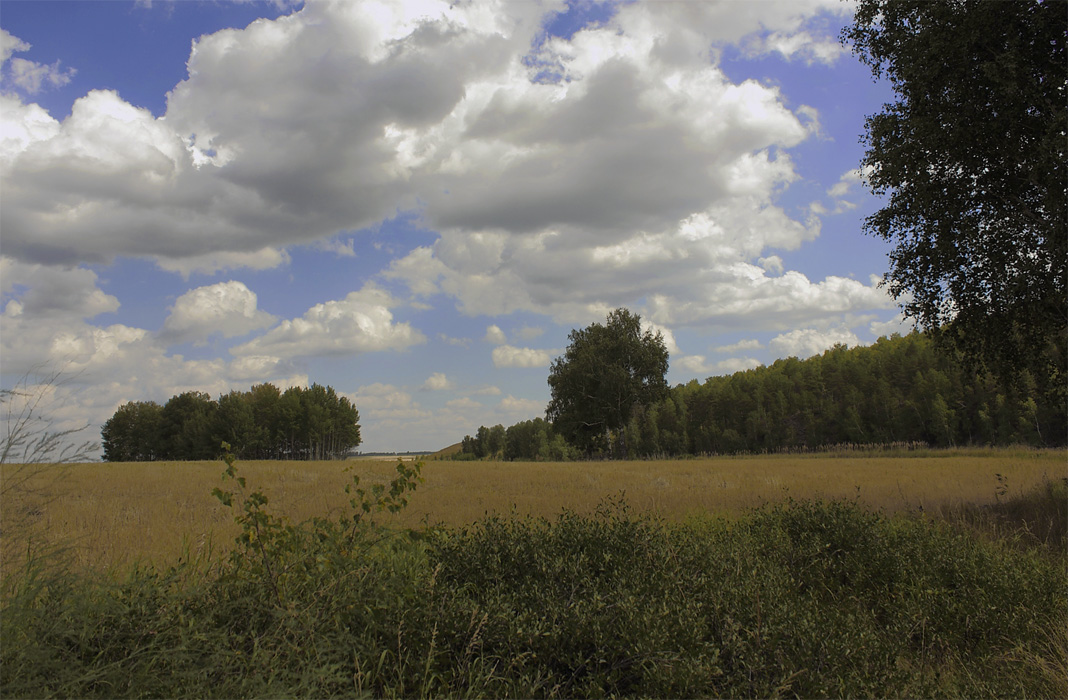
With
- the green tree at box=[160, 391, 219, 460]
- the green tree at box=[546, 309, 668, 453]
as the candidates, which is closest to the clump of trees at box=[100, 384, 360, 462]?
the green tree at box=[160, 391, 219, 460]

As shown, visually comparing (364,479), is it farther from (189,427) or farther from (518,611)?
(189,427)

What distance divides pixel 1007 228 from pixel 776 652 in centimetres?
1234

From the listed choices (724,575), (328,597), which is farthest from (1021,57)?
(328,597)

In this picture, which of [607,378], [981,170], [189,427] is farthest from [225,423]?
[981,170]

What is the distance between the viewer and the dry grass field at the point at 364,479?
19.6 ft

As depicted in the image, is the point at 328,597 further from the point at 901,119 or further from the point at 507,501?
the point at 901,119

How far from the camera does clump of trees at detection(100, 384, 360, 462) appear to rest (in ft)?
259

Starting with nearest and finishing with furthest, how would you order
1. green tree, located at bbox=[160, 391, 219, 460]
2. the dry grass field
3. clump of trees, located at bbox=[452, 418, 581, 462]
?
the dry grass field → green tree, located at bbox=[160, 391, 219, 460] → clump of trees, located at bbox=[452, 418, 581, 462]

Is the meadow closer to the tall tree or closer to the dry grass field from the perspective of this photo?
the dry grass field

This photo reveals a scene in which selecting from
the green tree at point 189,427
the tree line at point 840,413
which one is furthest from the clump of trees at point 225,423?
the tree line at point 840,413

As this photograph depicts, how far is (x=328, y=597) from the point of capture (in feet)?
15.4

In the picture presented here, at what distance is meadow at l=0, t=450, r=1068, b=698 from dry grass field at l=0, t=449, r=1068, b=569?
10 centimetres

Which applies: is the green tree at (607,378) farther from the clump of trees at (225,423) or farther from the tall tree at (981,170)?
the clump of trees at (225,423)

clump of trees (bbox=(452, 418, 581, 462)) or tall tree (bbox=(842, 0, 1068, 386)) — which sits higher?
tall tree (bbox=(842, 0, 1068, 386))
